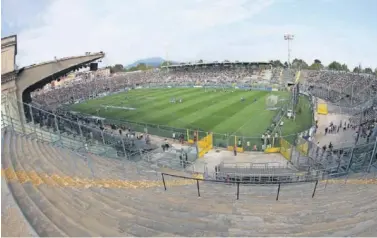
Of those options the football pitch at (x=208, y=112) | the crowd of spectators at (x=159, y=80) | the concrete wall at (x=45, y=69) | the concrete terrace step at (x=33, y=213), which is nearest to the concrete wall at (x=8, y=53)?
the concrete wall at (x=45, y=69)

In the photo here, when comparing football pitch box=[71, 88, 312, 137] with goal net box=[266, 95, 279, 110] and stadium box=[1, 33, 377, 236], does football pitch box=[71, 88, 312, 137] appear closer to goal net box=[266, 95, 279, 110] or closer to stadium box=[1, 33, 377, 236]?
stadium box=[1, 33, 377, 236]

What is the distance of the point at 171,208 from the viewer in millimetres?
8984

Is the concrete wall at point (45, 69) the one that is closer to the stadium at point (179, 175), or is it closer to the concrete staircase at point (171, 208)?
the stadium at point (179, 175)

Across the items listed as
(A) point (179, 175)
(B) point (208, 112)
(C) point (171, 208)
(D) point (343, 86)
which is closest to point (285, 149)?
(A) point (179, 175)

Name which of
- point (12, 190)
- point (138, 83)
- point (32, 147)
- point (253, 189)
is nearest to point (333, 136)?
point (253, 189)

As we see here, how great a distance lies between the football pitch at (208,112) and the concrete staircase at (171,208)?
19208 millimetres

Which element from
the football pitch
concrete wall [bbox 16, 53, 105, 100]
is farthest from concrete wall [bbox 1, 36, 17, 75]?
the football pitch

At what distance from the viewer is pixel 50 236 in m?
6.53

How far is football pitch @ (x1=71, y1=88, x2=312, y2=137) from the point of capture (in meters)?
32.2

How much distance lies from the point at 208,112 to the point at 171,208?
31.6 meters

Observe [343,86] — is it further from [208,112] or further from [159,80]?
[159,80]

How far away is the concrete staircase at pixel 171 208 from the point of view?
7.22 meters

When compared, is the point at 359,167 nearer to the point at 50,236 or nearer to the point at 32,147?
the point at 50,236

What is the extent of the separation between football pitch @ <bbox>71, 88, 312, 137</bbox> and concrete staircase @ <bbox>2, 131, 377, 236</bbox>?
19.2m
